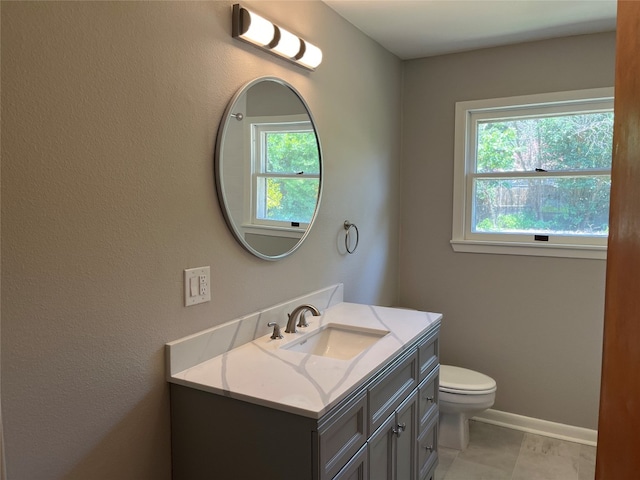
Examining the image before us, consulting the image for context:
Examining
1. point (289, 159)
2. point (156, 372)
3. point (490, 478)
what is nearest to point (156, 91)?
point (289, 159)

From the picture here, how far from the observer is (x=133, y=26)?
53.3 inches

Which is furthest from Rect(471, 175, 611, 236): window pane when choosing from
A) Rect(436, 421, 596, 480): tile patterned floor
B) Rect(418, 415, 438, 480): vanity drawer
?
Rect(418, 415, 438, 480): vanity drawer

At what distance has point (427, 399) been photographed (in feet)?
7.19

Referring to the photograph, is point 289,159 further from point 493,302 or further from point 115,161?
point 493,302

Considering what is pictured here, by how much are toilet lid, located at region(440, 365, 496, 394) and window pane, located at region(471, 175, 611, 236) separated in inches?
36.1

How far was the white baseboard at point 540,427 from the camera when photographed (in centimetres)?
282

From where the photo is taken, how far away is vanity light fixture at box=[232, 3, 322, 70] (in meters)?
1.69

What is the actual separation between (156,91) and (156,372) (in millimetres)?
868

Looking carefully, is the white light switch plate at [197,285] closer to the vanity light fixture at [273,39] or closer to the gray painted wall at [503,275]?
the vanity light fixture at [273,39]

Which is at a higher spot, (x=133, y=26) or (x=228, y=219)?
(x=133, y=26)

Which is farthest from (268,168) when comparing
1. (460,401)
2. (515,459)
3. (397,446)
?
(515,459)

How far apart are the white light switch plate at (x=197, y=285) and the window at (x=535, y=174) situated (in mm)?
1954

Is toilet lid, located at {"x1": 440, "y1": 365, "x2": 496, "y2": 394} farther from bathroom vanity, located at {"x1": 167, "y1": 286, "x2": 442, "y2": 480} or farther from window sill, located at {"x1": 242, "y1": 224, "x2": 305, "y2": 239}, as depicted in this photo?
window sill, located at {"x1": 242, "y1": 224, "x2": 305, "y2": 239}

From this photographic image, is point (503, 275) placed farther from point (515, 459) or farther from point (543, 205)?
point (515, 459)
